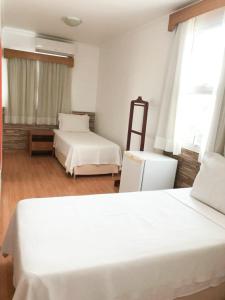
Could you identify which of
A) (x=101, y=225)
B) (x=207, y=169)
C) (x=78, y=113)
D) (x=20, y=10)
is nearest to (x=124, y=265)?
(x=101, y=225)

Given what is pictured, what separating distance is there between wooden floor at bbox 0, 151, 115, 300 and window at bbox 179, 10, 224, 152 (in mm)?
1429

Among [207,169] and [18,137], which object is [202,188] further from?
[18,137]

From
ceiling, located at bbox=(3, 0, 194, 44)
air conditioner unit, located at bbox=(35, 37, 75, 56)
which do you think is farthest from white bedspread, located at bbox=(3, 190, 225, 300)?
air conditioner unit, located at bbox=(35, 37, 75, 56)

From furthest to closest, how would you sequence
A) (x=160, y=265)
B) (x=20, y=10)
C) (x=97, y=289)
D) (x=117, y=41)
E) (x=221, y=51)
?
1. (x=117, y=41)
2. (x=20, y=10)
3. (x=221, y=51)
4. (x=160, y=265)
5. (x=97, y=289)

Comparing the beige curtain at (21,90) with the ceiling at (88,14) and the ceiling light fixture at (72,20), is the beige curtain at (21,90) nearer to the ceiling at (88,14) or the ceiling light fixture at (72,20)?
the ceiling at (88,14)

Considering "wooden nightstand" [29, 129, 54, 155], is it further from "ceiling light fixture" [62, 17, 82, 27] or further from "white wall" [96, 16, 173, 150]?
"ceiling light fixture" [62, 17, 82, 27]

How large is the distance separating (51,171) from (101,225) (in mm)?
2779

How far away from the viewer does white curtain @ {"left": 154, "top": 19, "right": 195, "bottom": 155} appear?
2654mm

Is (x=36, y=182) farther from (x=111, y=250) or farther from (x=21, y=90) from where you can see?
(x=111, y=250)

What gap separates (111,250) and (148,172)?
5.15 ft

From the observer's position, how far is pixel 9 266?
1.75 m

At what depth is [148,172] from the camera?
2711 millimetres

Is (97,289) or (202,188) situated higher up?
(202,188)

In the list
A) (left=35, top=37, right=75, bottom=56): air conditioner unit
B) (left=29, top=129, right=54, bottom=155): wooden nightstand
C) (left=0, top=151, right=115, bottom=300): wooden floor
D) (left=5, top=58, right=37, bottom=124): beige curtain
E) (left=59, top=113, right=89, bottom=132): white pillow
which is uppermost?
(left=35, top=37, right=75, bottom=56): air conditioner unit
